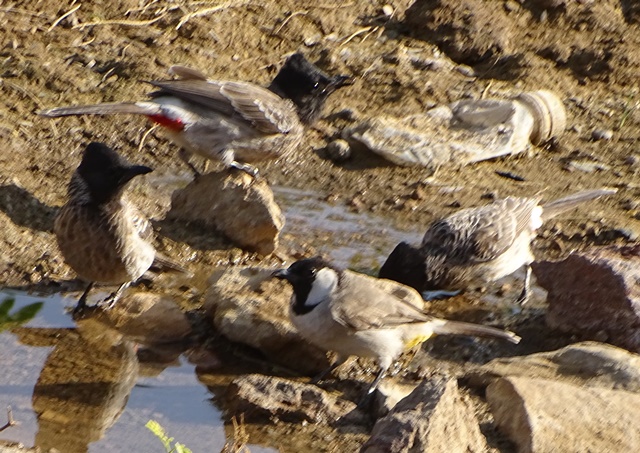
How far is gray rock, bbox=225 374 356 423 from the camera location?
5.64 m

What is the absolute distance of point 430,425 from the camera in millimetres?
4656

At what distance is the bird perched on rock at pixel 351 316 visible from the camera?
19.8 ft

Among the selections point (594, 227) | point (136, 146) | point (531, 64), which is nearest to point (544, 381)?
point (594, 227)

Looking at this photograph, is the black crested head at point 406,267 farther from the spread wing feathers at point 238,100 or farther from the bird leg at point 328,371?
the spread wing feathers at point 238,100

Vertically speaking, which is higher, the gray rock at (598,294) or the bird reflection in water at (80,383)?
the gray rock at (598,294)

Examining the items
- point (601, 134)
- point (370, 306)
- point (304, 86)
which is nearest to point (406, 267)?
point (370, 306)

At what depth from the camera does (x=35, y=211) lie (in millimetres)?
7559

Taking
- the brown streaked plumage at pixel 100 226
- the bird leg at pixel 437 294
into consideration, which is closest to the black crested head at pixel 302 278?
the brown streaked plumage at pixel 100 226

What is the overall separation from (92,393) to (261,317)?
1043mm

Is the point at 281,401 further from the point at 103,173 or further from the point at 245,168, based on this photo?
the point at 245,168

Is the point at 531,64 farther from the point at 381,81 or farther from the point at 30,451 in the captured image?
the point at 30,451

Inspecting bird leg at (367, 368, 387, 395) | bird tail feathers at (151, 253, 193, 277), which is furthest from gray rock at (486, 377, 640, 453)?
bird tail feathers at (151, 253, 193, 277)

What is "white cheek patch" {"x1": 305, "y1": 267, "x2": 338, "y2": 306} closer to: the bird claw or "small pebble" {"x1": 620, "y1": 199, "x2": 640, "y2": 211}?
the bird claw

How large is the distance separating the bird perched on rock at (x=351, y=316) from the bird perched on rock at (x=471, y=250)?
3.05 feet
